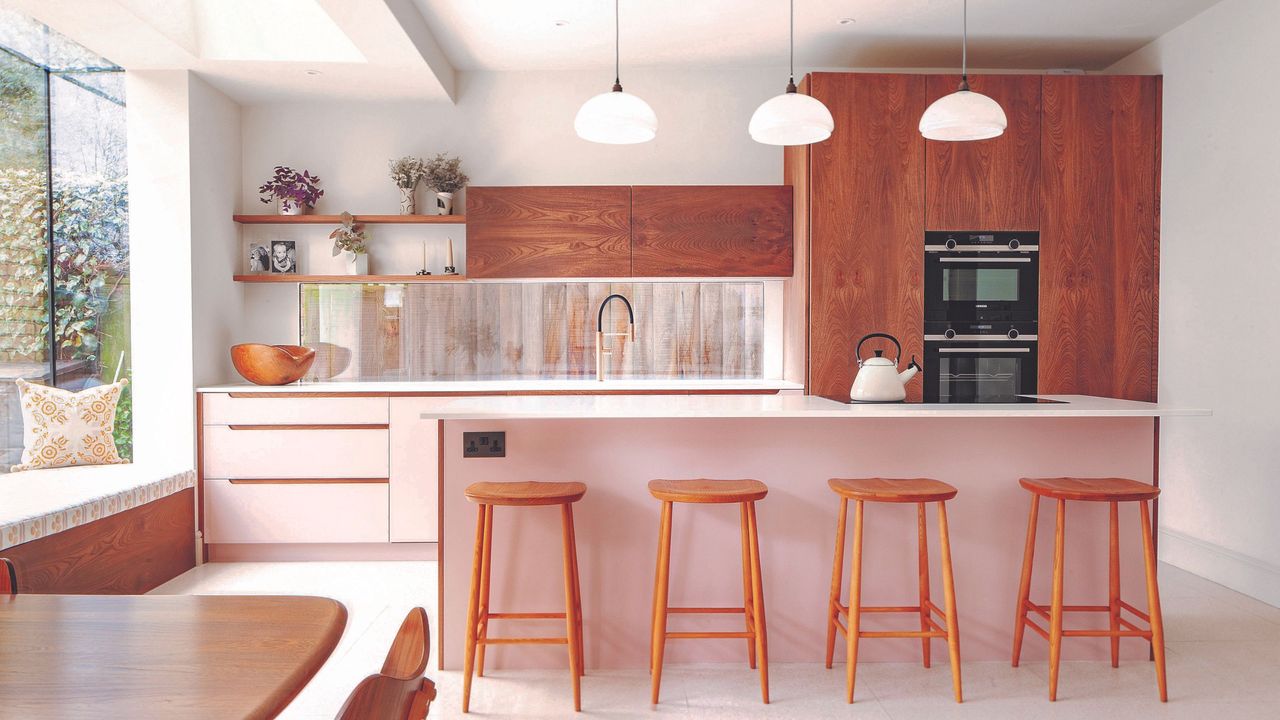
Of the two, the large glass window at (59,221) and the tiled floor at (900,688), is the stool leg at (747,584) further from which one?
the large glass window at (59,221)

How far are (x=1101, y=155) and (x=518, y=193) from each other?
3101mm

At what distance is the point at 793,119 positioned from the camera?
8.04 ft

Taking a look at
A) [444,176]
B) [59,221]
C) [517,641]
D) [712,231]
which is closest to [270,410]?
[59,221]

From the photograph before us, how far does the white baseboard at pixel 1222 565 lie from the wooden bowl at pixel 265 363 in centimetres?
472

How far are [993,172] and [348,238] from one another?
3.57m

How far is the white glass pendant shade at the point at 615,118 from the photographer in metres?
2.46

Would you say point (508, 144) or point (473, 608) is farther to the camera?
point (508, 144)

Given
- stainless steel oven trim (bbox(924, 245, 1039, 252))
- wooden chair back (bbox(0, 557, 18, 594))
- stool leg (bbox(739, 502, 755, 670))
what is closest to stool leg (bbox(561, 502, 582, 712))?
stool leg (bbox(739, 502, 755, 670))

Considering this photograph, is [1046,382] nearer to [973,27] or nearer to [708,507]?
[973,27]

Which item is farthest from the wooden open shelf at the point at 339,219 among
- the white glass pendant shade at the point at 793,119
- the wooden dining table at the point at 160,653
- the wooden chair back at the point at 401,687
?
the wooden chair back at the point at 401,687

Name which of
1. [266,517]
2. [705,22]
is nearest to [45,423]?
[266,517]

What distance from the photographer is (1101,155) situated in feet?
13.0

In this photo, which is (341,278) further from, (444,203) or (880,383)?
(880,383)

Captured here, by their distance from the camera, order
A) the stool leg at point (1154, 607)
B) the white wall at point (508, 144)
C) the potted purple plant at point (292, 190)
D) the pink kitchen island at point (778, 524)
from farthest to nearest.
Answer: the white wall at point (508, 144) < the potted purple plant at point (292, 190) < the pink kitchen island at point (778, 524) < the stool leg at point (1154, 607)
